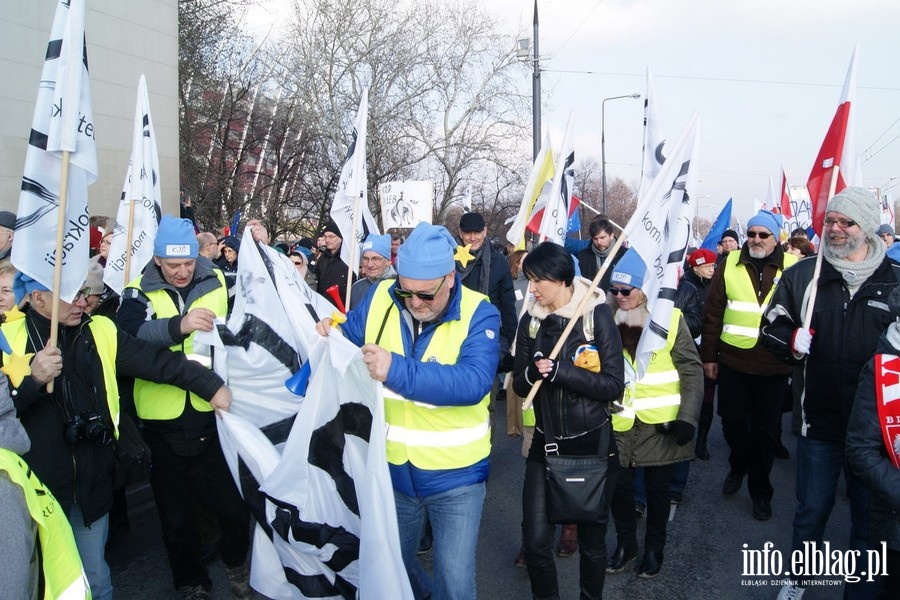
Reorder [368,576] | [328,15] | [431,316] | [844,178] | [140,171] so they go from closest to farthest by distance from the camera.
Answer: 1. [368,576]
2. [431,316]
3. [844,178]
4. [140,171]
5. [328,15]

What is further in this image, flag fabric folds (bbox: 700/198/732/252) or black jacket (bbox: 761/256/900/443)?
flag fabric folds (bbox: 700/198/732/252)

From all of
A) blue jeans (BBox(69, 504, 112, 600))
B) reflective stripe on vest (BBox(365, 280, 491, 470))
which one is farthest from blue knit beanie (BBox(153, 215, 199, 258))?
reflective stripe on vest (BBox(365, 280, 491, 470))

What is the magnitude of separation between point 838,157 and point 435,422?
3202 millimetres

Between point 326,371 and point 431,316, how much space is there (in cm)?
57

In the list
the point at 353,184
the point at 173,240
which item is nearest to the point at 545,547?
the point at 173,240

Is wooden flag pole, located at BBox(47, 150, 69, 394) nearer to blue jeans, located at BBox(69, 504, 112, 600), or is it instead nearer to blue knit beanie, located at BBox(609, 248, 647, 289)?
blue jeans, located at BBox(69, 504, 112, 600)

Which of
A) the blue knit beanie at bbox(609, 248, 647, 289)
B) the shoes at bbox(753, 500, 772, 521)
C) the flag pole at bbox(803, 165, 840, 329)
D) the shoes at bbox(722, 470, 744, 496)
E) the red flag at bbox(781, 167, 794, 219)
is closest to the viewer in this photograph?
the flag pole at bbox(803, 165, 840, 329)

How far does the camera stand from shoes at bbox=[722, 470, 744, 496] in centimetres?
602

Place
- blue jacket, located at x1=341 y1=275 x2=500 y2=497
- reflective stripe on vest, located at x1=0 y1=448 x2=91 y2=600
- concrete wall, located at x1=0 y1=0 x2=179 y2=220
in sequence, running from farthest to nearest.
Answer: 1. concrete wall, located at x1=0 y1=0 x2=179 y2=220
2. blue jacket, located at x1=341 y1=275 x2=500 y2=497
3. reflective stripe on vest, located at x1=0 y1=448 x2=91 y2=600

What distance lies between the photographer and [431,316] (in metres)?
3.12

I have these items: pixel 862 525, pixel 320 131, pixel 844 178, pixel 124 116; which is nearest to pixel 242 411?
pixel 862 525

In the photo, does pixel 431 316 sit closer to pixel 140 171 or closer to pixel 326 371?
pixel 326 371

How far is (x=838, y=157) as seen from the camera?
4477 millimetres

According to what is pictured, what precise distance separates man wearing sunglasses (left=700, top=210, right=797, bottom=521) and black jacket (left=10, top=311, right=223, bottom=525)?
4456 millimetres
